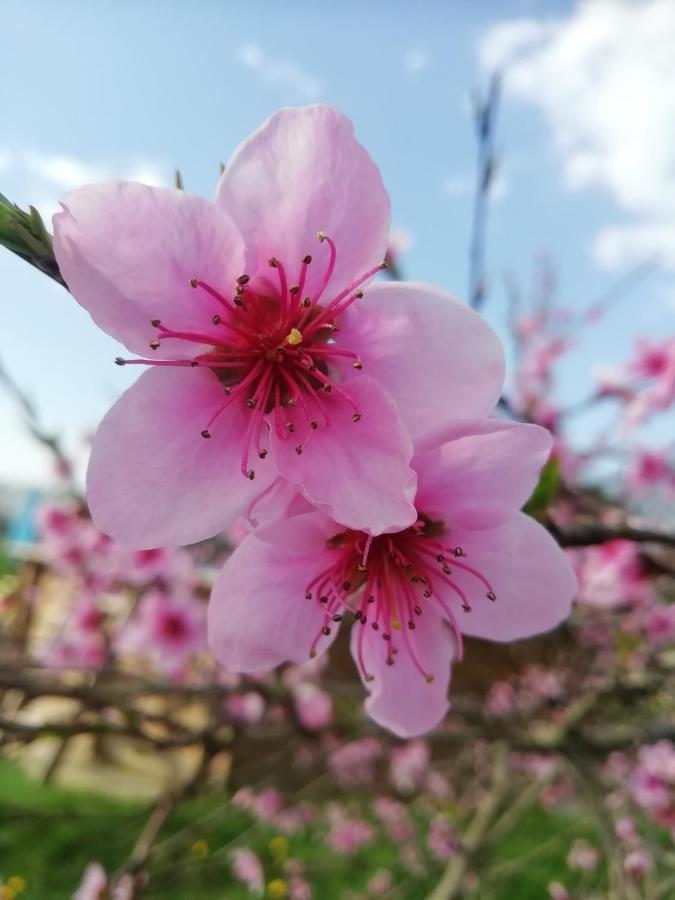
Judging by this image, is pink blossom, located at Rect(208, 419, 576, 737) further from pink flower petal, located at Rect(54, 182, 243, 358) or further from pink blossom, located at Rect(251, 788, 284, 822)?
pink blossom, located at Rect(251, 788, 284, 822)

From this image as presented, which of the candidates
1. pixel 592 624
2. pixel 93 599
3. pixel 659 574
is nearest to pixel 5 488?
pixel 93 599

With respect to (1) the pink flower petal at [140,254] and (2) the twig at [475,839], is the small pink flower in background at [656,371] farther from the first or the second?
(1) the pink flower petal at [140,254]

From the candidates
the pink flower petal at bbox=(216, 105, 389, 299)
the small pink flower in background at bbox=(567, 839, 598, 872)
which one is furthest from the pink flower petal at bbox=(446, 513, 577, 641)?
the small pink flower in background at bbox=(567, 839, 598, 872)

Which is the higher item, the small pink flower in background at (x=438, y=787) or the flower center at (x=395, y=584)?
the flower center at (x=395, y=584)

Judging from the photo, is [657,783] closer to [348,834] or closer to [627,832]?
[627,832]

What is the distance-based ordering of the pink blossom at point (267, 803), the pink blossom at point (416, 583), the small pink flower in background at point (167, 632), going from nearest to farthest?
the pink blossom at point (416, 583) → the small pink flower in background at point (167, 632) → the pink blossom at point (267, 803)

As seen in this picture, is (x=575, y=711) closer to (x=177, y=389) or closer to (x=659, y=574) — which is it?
(x=659, y=574)

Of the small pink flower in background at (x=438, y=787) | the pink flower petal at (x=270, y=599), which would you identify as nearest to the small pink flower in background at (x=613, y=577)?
the pink flower petal at (x=270, y=599)
